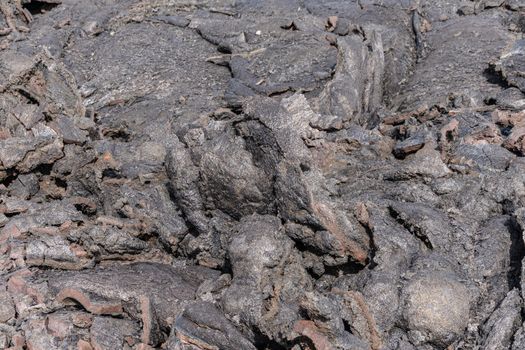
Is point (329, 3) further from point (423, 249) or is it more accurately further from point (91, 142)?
point (423, 249)

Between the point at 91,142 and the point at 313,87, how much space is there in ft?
11.1

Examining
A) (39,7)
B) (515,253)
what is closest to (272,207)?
(515,253)

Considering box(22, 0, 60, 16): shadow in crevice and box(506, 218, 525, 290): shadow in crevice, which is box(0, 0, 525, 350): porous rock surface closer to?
box(506, 218, 525, 290): shadow in crevice

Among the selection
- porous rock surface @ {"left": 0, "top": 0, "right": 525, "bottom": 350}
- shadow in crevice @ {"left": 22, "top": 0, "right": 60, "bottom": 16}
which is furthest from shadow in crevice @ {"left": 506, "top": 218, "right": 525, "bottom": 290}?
shadow in crevice @ {"left": 22, "top": 0, "right": 60, "bottom": 16}

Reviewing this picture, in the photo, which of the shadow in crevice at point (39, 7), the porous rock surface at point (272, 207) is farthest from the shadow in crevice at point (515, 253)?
the shadow in crevice at point (39, 7)

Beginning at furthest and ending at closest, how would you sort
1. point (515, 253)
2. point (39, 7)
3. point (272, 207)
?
1. point (39, 7)
2. point (272, 207)
3. point (515, 253)

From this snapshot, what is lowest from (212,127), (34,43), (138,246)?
(34,43)

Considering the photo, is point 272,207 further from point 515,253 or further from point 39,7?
point 39,7

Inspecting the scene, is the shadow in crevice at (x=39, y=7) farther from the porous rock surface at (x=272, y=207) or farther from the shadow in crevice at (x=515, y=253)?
the shadow in crevice at (x=515, y=253)

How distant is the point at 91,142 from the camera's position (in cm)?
727

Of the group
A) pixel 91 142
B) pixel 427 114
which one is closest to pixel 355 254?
pixel 427 114

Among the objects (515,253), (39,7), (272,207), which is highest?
(515,253)

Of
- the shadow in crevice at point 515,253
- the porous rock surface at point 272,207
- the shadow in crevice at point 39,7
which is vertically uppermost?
the shadow in crevice at point 515,253

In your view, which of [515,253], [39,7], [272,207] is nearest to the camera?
[515,253]
